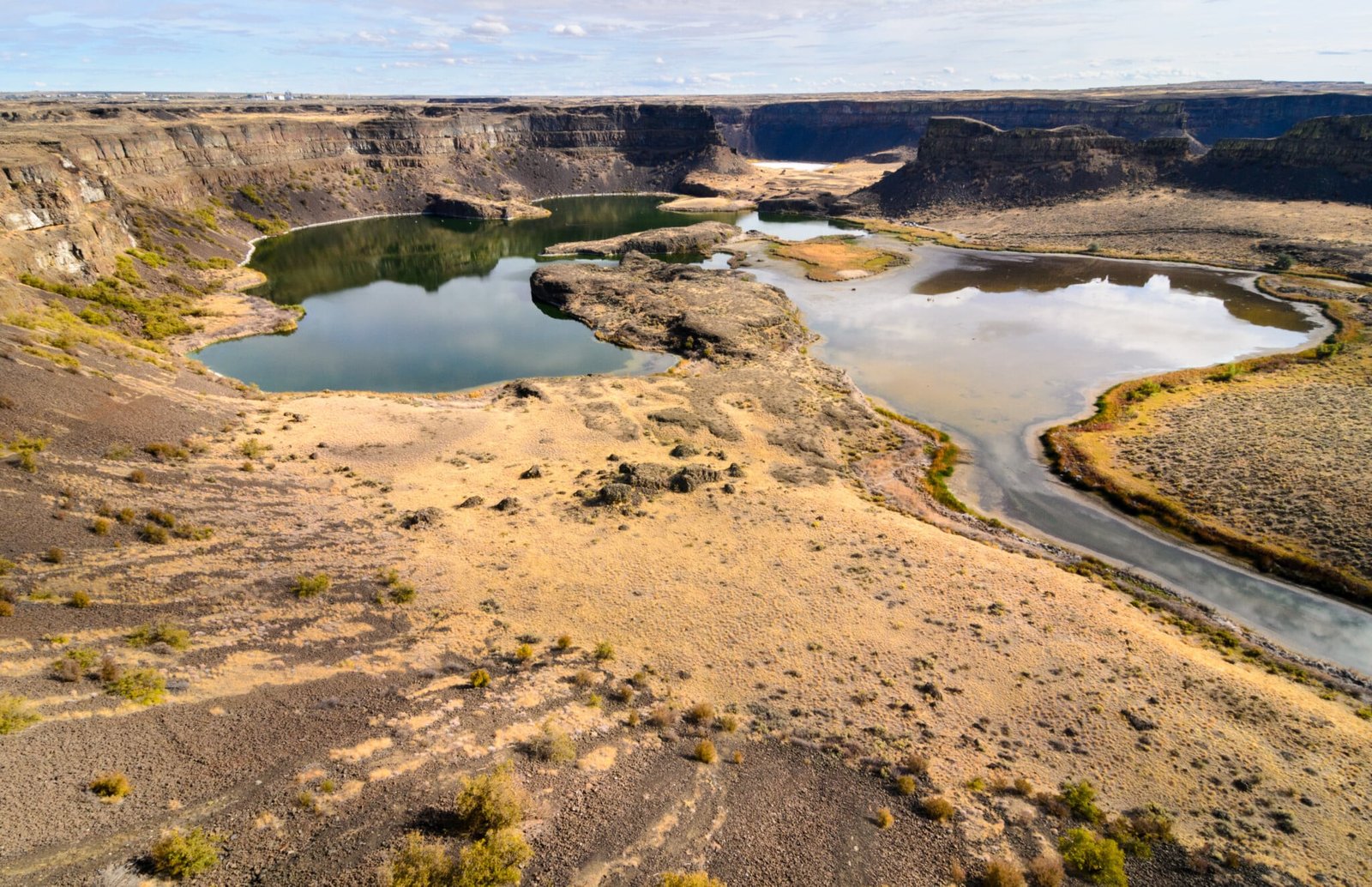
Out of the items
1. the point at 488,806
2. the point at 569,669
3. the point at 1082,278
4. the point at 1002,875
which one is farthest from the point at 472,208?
the point at 1002,875

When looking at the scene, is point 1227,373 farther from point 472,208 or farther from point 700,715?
point 472,208

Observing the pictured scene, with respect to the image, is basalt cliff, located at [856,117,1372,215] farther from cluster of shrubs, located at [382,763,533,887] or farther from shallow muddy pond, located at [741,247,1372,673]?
cluster of shrubs, located at [382,763,533,887]

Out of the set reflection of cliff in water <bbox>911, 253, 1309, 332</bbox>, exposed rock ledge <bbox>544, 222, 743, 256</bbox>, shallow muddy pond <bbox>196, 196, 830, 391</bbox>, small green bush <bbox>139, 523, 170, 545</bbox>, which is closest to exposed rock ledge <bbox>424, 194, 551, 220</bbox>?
shallow muddy pond <bbox>196, 196, 830, 391</bbox>

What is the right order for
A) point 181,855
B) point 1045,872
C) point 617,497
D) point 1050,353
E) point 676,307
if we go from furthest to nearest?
1. point 676,307
2. point 1050,353
3. point 617,497
4. point 1045,872
5. point 181,855

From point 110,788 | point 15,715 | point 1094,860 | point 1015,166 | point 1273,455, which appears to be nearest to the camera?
point 110,788

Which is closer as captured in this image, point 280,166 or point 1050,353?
point 1050,353

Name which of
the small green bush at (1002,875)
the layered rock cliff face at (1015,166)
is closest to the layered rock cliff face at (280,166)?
the layered rock cliff face at (1015,166)

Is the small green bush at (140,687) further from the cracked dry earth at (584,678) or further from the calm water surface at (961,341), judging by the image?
the calm water surface at (961,341)
